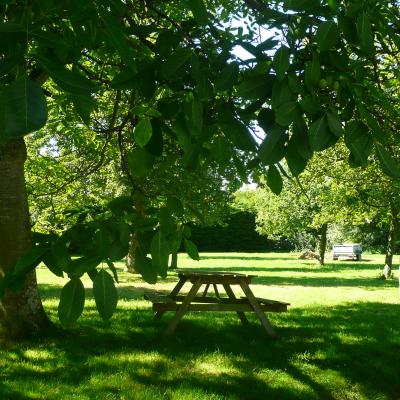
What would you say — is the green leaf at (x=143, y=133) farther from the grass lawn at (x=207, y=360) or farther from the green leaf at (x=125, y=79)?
the grass lawn at (x=207, y=360)

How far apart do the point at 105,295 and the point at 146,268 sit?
0.29 meters

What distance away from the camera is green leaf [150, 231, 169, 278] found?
1.60 m

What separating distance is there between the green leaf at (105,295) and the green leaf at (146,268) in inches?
9.4

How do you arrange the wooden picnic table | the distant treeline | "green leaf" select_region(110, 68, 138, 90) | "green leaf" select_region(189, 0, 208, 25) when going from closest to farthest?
1. "green leaf" select_region(189, 0, 208, 25)
2. "green leaf" select_region(110, 68, 138, 90)
3. the wooden picnic table
4. the distant treeline

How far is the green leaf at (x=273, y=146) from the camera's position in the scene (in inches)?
61.3

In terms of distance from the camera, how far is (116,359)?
5.62 metres

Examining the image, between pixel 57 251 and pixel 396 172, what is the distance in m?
1.04

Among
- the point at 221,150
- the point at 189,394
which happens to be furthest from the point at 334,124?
the point at 189,394

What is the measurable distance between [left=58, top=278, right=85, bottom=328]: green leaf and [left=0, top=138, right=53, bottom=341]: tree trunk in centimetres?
500

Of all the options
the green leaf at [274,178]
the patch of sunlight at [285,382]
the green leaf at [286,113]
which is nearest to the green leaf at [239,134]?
the green leaf at [274,178]

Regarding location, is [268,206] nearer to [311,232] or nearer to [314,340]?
[311,232]

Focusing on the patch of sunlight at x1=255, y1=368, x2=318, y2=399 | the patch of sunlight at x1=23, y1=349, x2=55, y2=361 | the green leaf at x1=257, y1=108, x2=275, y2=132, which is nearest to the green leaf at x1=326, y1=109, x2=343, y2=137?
the green leaf at x1=257, y1=108, x2=275, y2=132

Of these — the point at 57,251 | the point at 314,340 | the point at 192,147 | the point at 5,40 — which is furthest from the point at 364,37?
the point at 314,340

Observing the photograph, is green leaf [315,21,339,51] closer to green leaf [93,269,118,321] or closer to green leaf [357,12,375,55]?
green leaf [357,12,375,55]
